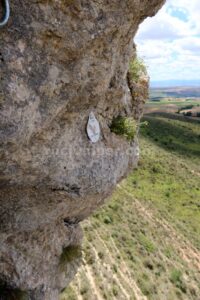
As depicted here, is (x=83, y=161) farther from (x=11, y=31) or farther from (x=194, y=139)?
(x=194, y=139)

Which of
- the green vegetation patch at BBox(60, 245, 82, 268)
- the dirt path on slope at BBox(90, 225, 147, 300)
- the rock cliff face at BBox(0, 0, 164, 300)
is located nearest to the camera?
the rock cliff face at BBox(0, 0, 164, 300)

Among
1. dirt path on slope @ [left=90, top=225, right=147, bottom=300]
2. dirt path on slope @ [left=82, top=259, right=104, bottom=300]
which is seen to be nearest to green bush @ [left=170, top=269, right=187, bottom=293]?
dirt path on slope @ [left=90, top=225, right=147, bottom=300]

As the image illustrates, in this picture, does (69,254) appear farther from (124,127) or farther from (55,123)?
(55,123)

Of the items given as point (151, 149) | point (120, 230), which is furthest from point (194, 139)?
point (120, 230)

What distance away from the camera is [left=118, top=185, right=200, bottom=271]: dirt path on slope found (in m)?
36.3

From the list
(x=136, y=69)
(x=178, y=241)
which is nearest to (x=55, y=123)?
(x=136, y=69)

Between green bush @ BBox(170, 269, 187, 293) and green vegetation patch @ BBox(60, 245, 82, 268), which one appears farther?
green bush @ BBox(170, 269, 187, 293)

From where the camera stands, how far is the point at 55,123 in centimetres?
889

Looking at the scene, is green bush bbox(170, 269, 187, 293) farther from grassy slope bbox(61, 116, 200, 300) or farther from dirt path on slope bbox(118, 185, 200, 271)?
dirt path on slope bbox(118, 185, 200, 271)

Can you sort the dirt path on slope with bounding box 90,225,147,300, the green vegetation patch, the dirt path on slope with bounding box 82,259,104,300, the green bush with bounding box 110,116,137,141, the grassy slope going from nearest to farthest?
1. the green bush with bounding box 110,116,137,141
2. the green vegetation patch
3. the dirt path on slope with bounding box 82,259,104,300
4. the grassy slope
5. the dirt path on slope with bounding box 90,225,147,300

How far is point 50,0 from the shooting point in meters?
7.26

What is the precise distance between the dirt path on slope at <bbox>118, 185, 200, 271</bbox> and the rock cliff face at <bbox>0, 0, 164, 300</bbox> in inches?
1003

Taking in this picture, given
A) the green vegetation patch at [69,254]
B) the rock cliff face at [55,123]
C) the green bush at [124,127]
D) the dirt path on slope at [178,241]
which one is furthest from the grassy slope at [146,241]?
the green bush at [124,127]


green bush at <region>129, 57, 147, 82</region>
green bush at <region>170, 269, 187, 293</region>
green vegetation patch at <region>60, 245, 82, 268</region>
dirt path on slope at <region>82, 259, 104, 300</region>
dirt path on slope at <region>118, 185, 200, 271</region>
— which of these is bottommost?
dirt path on slope at <region>118, 185, 200, 271</region>
